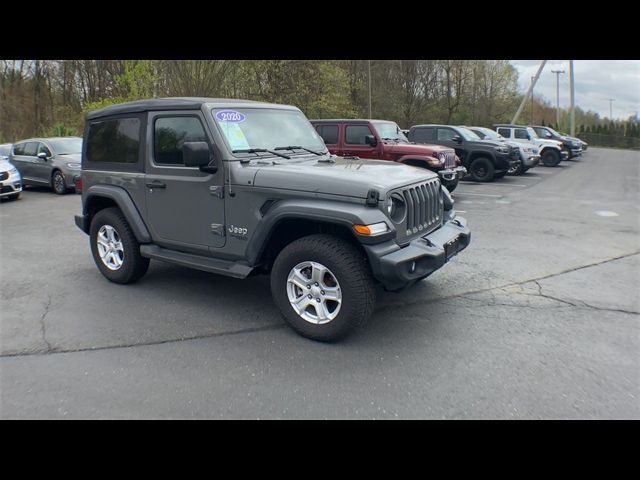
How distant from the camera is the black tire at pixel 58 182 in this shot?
1378cm

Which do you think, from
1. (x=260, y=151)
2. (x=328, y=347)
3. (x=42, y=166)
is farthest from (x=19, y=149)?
(x=328, y=347)

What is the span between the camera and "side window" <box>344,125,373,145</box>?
39.5ft

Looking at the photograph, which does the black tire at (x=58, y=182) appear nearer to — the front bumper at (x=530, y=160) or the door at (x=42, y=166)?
the door at (x=42, y=166)

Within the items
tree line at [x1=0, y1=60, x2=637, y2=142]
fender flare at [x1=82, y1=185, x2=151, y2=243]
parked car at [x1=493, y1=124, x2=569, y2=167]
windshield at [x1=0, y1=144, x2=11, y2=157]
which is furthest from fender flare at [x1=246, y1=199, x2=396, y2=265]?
parked car at [x1=493, y1=124, x2=569, y2=167]

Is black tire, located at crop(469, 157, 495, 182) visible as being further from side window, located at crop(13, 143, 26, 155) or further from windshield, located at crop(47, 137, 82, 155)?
side window, located at crop(13, 143, 26, 155)

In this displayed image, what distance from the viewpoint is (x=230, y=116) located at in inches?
A: 187

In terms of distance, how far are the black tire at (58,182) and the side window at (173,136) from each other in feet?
33.7

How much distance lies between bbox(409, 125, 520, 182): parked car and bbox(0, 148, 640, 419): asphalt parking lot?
9298 mm

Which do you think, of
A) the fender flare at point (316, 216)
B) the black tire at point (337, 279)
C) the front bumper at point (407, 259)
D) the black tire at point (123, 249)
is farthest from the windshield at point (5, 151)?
the front bumper at point (407, 259)

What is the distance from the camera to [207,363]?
148 inches

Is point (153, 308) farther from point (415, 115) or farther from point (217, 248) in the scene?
point (415, 115)
